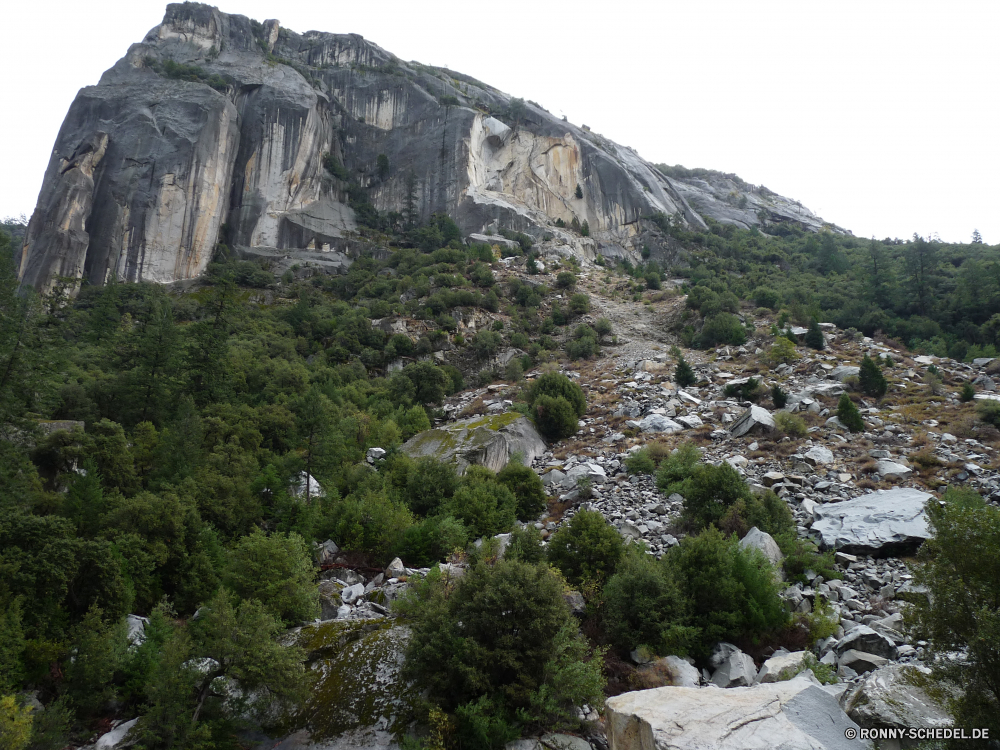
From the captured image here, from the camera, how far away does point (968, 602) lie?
6.31 m

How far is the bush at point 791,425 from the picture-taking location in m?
19.7

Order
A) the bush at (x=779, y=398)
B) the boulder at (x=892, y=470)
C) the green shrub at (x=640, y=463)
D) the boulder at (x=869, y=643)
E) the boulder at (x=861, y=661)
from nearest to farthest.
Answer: the boulder at (x=861, y=661)
the boulder at (x=869, y=643)
the boulder at (x=892, y=470)
the green shrub at (x=640, y=463)
the bush at (x=779, y=398)

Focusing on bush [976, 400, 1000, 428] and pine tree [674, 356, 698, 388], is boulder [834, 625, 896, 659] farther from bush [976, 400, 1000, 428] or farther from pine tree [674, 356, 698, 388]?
pine tree [674, 356, 698, 388]

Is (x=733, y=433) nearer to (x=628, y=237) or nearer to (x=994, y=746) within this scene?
(x=994, y=746)

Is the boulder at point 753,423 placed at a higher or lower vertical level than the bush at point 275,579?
higher

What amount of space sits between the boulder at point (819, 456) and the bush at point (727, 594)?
7867 mm

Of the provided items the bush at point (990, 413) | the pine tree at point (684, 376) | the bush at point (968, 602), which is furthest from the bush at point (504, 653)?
the pine tree at point (684, 376)

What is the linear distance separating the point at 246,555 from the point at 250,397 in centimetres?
1454

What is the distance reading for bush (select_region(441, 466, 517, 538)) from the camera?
15.7 m

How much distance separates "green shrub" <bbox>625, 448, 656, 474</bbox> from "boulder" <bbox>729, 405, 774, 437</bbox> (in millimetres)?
4256

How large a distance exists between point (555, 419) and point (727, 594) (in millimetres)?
14202

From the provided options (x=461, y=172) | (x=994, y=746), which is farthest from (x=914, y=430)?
(x=461, y=172)

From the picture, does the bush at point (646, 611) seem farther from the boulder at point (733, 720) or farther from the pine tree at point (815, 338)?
the pine tree at point (815, 338)

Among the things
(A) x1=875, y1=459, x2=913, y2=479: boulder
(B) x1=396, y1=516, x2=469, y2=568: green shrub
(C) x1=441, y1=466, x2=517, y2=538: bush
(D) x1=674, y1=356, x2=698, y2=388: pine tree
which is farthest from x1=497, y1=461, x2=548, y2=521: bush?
(D) x1=674, y1=356, x2=698, y2=388: pine tree
